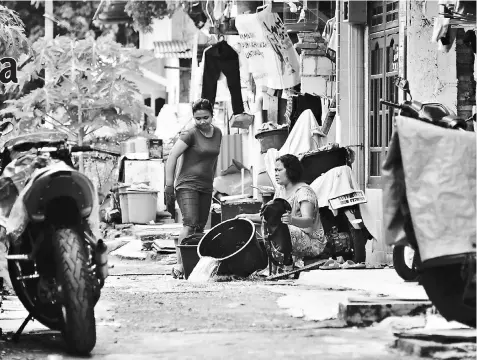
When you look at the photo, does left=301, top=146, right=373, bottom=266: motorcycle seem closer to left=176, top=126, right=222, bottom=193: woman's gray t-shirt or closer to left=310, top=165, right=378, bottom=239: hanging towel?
left=310, top=165, right=378, bottom=239: hanging towel

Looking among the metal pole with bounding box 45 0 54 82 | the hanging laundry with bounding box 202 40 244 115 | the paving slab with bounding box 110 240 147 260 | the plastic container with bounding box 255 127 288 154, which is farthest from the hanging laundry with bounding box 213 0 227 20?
the metal pole with bounding box 45 0 54 82

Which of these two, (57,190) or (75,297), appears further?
(57,190)

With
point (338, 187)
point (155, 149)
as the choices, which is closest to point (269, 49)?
point (338, 187)

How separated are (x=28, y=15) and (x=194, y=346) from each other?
34867mm

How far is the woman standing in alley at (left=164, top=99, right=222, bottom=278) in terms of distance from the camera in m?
14.9

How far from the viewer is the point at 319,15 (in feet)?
64.9

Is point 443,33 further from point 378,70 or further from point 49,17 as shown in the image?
point 49,17

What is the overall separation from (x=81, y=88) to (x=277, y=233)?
19.0 m

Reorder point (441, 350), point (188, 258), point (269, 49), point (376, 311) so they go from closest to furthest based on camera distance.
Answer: point (441, 350) → point (376, 311) → point (188, 258) → point (269, 49)

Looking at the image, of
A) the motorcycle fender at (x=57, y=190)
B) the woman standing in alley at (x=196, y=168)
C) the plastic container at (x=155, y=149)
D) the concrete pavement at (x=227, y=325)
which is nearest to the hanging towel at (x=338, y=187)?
the woman standing in alley at (x=196, y=168)

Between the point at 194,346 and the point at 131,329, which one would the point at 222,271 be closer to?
the point at 131,329

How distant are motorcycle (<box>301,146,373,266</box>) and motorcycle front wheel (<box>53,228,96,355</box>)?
7425mm

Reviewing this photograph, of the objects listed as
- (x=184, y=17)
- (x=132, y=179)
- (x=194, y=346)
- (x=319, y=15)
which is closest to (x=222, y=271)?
(x=194, y=346)

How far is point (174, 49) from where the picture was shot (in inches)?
1484
